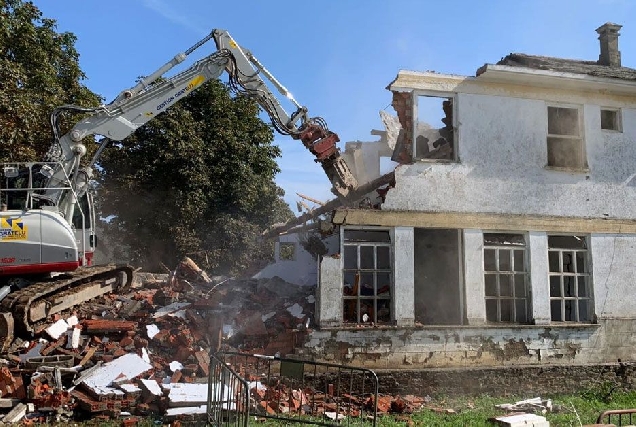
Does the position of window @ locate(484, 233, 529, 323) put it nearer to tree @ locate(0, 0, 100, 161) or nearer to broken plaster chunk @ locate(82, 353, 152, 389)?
broken plaster chunk @ locate(82, 353, 152, 389)

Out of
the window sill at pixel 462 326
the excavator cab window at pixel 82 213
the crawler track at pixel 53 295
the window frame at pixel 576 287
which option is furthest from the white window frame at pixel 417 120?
the crawler track at pixel 53 295

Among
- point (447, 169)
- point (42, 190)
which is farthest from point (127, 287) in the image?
point (447, 169)

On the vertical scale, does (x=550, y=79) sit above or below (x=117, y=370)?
above

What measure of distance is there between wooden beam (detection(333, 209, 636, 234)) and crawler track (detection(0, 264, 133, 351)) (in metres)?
6.15

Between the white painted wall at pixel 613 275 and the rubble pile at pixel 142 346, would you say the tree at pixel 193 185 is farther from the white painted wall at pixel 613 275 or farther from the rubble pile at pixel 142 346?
the white painted wall at pixel 613 275

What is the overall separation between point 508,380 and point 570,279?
288 cm

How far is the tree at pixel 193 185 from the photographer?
829 inches

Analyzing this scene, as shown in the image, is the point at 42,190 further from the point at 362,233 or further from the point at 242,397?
the point at 242,397

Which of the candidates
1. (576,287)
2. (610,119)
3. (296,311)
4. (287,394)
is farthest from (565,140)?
(287,394)

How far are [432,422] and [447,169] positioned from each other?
5080mm

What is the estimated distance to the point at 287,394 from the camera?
902 cm

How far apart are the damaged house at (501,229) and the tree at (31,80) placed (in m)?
8.22

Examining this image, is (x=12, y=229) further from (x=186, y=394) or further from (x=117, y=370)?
(x=186, y=394)

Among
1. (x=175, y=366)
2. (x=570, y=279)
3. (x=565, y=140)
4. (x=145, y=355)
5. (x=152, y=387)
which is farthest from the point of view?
(x=565, y=140)
